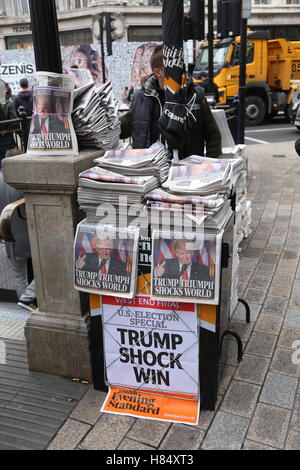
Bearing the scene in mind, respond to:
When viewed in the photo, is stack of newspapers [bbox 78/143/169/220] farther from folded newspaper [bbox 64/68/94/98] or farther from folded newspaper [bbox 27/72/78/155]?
folded newspaper [bbox 64/68/94/98]

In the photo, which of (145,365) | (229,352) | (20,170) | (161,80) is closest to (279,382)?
(229,352)

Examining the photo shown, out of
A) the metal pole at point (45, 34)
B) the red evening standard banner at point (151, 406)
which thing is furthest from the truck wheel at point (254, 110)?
the red evening standard banner at point (151, 406)

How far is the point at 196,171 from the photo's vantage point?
299 cm

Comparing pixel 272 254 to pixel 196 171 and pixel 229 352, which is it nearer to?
pixel 229 352

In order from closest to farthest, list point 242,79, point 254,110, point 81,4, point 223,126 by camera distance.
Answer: point 223,126 < point 242,79 < point 254,110 < point 81,4

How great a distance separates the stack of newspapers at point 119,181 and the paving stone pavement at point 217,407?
4.26 ft

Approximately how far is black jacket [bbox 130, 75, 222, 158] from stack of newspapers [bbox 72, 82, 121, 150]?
0.70m

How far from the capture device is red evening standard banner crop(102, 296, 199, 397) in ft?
9.51

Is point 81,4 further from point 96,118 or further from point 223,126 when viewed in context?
point 96,118

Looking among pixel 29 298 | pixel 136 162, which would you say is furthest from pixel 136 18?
pixel 136 162

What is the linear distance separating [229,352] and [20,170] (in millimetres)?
2113

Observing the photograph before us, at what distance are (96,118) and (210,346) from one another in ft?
5.72

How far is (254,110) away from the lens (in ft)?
60.4

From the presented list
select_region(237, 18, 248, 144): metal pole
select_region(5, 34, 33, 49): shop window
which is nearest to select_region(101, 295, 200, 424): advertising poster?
select_region(237, 18, 248, 144): metal pole
